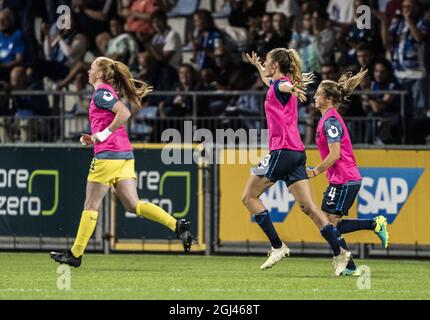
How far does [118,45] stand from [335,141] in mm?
8562

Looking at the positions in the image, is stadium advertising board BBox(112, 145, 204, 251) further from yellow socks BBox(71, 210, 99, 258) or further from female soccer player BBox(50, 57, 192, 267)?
yellow socks BBox(71, 210, 99, 258)

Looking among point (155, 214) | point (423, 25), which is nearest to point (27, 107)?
point (423, 25)

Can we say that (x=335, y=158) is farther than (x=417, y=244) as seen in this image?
No

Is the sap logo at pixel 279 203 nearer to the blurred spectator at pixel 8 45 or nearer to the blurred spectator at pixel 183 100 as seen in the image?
the blurred spectator at pixel 183 100

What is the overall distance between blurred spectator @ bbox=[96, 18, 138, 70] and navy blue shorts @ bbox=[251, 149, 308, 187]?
310 inches

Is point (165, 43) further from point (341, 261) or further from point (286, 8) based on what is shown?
point (341, 261)

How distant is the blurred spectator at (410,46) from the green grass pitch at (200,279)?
3571 millimetres

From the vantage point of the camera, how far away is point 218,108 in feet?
65.5

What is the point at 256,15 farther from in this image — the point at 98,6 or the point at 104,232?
the point at 104,232

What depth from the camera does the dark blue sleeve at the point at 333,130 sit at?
47.5 ft

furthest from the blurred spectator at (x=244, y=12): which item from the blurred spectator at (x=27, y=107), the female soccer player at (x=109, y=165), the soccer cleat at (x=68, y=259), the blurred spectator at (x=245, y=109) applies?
the soccer cleat at (x=68, y=259)

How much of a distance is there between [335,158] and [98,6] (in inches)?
391
